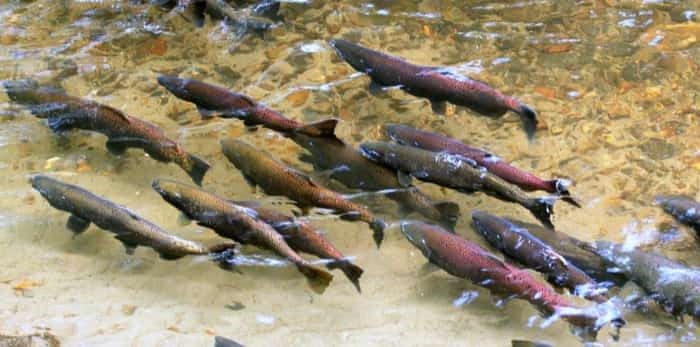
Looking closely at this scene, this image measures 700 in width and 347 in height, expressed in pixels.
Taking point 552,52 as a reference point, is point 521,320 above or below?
below

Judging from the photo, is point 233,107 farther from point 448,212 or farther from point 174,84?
point 448,212

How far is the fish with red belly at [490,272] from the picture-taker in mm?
3559

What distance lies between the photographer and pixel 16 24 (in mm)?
7020

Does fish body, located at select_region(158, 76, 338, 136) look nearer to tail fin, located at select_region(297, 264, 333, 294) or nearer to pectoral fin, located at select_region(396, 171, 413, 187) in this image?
pectoral fin, located at select_region(396, 171, 413, 187)

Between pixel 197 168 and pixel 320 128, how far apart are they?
1.03 metres

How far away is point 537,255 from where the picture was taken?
3.88 metres

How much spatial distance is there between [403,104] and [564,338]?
9.50 feet

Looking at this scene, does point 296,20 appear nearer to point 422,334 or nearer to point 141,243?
point 141,243

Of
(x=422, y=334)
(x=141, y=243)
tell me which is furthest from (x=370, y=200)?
(x=141, y=243)

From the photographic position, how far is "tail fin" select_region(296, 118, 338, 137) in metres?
4.64

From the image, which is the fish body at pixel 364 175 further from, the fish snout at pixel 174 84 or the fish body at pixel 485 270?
the fish snout at pixel 174 84

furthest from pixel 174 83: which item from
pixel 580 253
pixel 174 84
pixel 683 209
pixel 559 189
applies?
pixel 683 209

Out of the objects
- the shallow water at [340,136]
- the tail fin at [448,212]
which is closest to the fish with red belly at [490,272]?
the shallow water at [340,136]

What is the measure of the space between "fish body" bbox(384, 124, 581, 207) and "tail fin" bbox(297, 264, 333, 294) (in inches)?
56.0
